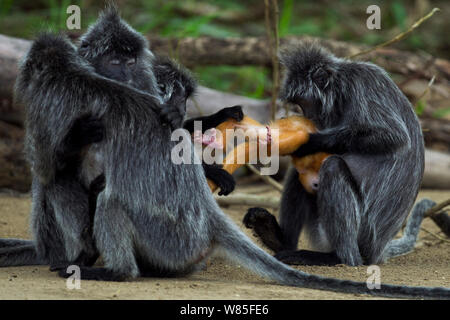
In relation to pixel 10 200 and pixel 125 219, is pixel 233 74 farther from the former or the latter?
pixel 125 219

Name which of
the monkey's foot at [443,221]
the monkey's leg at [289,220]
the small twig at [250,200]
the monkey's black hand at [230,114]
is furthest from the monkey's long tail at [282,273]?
the small twig at [250,200]

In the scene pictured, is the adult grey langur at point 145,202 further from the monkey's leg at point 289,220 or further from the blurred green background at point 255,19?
the blurred green background at point 255,19

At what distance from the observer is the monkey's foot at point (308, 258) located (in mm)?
4805

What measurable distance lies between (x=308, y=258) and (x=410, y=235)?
136 cm

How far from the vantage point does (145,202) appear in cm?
397

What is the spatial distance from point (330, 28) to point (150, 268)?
9732 millimetres

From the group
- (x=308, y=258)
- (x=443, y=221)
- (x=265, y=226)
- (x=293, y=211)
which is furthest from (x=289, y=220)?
(x=443, y=221)

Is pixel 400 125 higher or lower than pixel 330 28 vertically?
lower

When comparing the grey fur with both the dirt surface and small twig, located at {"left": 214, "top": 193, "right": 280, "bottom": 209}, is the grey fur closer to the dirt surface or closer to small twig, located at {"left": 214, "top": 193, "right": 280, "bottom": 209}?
the dirt surface

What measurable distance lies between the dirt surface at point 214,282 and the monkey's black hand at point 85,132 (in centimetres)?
80

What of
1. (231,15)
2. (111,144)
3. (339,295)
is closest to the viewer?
(339,295)

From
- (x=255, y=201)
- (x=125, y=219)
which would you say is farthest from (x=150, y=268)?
(x=255, y=201)

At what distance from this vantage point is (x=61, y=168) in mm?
4191

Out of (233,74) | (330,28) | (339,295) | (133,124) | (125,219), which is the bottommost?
(339,295)
